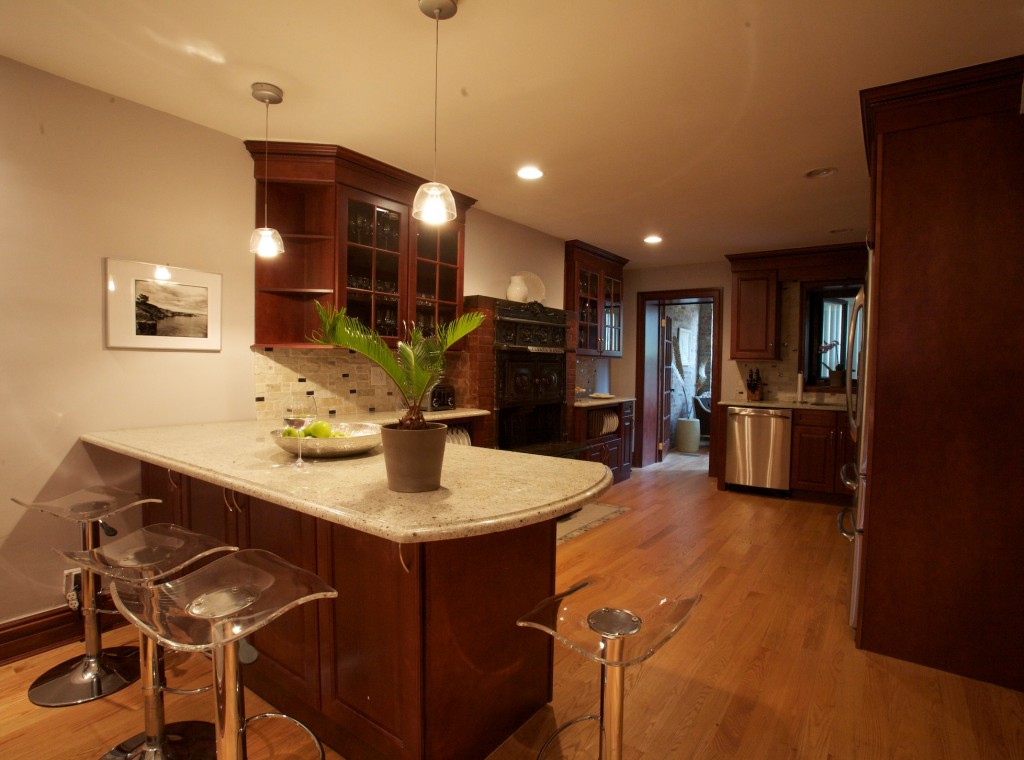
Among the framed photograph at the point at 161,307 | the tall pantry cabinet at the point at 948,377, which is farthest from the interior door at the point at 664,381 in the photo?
the framed photograph at the point at 161,307

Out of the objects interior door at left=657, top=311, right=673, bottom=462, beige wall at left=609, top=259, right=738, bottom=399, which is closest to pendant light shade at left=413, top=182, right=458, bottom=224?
beige wall at left=609, top=259, right=738, bottom=399

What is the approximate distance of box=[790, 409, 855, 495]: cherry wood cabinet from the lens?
4.81 m

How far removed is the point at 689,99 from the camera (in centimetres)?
246

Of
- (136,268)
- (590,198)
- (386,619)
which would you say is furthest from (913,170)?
(136,268)

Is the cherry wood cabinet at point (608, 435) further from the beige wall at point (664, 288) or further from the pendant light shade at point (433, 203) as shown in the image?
the pendant light shade at point (433, 203)

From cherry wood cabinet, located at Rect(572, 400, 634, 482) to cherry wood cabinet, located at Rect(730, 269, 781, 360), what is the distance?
137 cm

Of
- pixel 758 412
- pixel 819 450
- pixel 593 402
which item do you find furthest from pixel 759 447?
pixel 593 402

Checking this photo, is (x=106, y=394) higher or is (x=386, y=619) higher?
(x=106, y=394)

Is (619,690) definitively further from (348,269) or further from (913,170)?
(348,269)

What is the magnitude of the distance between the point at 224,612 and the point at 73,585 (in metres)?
1.92

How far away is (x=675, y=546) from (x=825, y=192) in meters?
2.73

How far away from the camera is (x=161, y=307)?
2701 millimetres

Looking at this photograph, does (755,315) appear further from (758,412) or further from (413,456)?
(413,456)

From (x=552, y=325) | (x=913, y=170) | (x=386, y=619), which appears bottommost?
(x=386, y=619)
